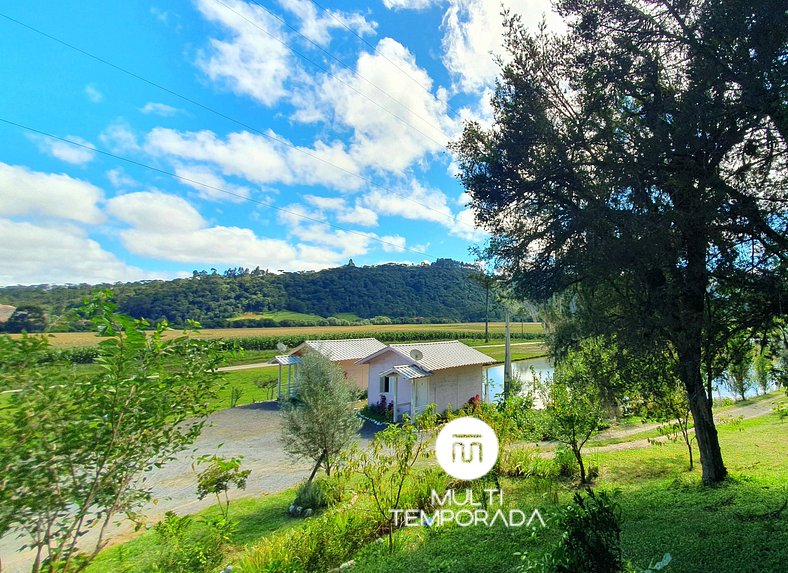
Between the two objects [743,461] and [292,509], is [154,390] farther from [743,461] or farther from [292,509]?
[743,461]

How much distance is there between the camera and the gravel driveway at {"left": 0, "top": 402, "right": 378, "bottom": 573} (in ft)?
26.5

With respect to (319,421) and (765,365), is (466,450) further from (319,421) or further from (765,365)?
(765,365)

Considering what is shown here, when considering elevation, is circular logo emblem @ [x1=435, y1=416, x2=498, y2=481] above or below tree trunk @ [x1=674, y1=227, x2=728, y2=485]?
below

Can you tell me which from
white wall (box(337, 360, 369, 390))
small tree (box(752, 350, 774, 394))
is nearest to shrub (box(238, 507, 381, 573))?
small tree (box(752, 350, 774, 394))

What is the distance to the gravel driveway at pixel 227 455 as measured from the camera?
808cm

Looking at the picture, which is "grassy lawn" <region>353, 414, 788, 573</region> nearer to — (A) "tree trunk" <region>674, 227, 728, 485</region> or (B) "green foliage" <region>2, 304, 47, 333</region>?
(A) "tree trunk" <region>674, 227, 728, 485</region>

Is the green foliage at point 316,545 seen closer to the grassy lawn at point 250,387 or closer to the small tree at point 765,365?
the small tree at point 765,365

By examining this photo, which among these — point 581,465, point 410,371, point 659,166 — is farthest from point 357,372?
point 659,166

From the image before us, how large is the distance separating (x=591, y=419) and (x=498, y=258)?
418 cm

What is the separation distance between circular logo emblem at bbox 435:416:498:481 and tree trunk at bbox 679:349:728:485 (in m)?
3.97

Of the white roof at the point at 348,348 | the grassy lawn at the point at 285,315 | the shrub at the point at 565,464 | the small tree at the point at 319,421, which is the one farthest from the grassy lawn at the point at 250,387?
the grassy lawn at the point at 285,315

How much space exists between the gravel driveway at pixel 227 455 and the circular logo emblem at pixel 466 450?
5110mm

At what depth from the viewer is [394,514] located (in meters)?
6.89

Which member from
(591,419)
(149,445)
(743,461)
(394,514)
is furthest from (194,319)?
(743,461)
